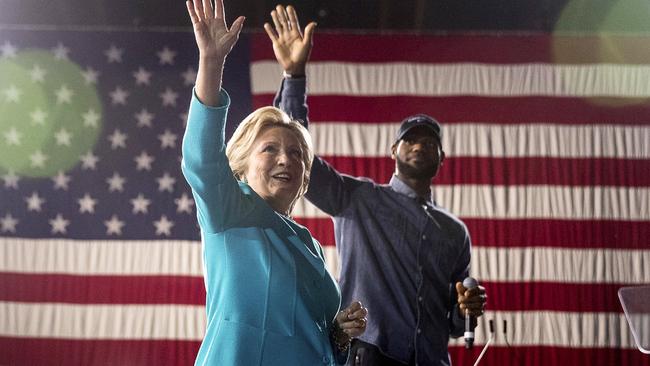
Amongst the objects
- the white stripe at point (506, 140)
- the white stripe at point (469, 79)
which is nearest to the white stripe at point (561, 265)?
the white stripe at point (506, 140)

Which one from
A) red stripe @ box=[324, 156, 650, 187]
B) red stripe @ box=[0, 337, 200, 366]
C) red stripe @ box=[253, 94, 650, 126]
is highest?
red stripe @ box=[253, 94, 650, 126]

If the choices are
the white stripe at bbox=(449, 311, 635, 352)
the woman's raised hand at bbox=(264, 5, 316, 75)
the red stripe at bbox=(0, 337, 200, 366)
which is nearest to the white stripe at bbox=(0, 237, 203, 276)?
the red stripe at bbox=(0, 337, 200, 366)

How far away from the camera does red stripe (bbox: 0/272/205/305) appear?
4.83m

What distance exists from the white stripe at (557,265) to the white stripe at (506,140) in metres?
0.61

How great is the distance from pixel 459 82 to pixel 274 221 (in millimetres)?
3770

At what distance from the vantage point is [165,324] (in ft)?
15.7

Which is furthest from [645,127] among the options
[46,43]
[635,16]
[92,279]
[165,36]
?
[46,43]

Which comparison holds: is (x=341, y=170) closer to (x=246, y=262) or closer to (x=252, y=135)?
(x=252, y=135)

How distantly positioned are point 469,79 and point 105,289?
8.67 feet

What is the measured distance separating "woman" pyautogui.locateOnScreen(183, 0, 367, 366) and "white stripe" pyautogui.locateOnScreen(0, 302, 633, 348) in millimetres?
3366

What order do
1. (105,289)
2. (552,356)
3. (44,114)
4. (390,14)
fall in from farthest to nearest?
(390,14) < (44,114) < (105,289) < (552,356)

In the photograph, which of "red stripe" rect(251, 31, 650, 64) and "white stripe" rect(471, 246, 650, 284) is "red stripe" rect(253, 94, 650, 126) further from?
"white stripe" rect(471, 246, 650, 284)

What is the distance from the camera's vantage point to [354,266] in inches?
121

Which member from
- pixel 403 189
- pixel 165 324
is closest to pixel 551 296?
pixel 403 189
